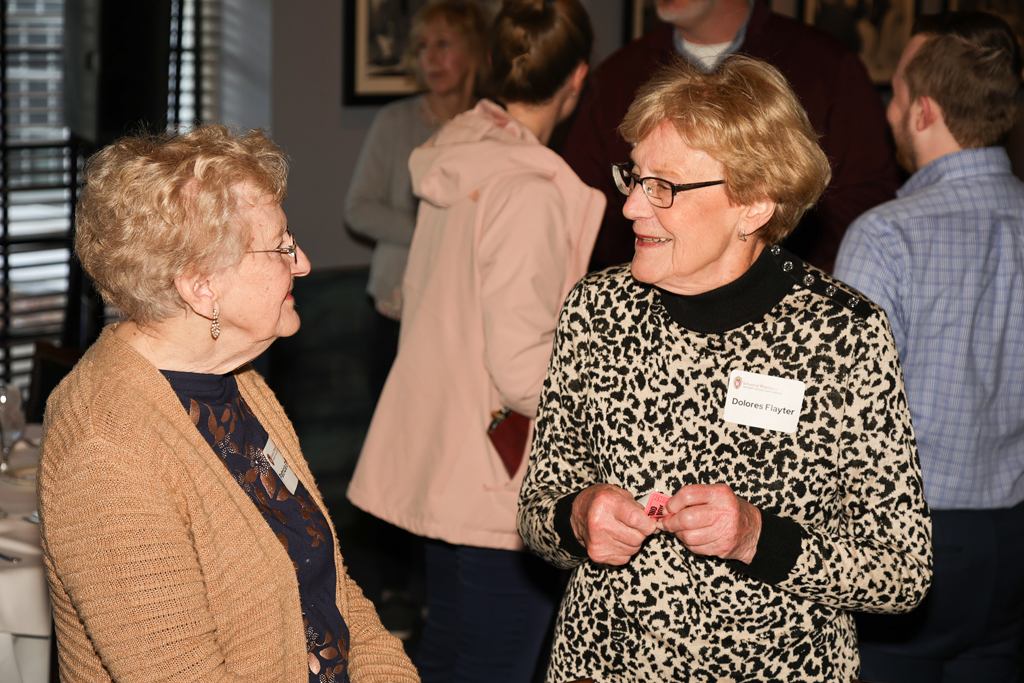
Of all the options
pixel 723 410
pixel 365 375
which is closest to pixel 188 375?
pixel 723 410

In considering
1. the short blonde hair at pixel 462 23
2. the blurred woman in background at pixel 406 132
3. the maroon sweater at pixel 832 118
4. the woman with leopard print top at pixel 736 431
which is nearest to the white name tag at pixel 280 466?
the woman with leopard print top at pixel 736 431

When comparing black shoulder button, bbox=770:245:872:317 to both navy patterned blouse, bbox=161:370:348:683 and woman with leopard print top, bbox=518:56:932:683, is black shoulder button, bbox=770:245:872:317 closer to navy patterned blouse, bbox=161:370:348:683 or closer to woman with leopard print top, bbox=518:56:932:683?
woman with leopard print top, bbox=518:56:932:683

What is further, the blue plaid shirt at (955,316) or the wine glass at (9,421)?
the wine glass at (9,421)

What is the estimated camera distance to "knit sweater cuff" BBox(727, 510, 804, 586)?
1.46 m

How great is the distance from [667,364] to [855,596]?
1.53 ft

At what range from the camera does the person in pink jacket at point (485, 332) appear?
7.36ft

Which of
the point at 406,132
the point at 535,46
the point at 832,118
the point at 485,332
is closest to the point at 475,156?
the point at 535,46

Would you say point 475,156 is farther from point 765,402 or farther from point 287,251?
point 765,402

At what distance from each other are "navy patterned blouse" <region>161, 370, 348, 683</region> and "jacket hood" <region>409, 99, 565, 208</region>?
35.6 inches

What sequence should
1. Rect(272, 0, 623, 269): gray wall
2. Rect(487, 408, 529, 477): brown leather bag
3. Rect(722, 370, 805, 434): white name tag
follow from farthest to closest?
Rect(272, 0, 623, 269): gray wall
Rect(487, 408, 529, 477): brown leather bag
Rect(722, 370, 805, 434): white name tag

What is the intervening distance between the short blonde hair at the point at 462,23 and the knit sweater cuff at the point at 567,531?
249 cm

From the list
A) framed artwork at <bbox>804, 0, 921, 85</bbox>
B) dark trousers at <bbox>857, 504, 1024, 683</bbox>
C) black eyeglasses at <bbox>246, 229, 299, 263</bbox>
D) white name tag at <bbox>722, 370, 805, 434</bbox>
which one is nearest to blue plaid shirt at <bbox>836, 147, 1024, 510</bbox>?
dark trousers at <bbox>857, 504, 1024, 683</bbox>

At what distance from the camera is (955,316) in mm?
2074

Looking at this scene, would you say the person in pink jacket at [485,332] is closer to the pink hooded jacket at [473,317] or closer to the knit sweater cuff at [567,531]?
the pink hooded jacket at [473,317]
